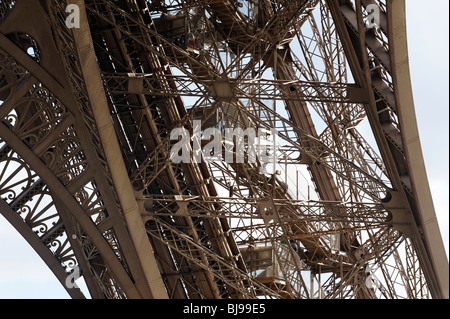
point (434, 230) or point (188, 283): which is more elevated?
point (188, 283)

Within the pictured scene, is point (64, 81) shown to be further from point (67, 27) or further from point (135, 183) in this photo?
point (135, 183)

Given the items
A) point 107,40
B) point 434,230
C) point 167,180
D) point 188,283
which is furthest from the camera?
point 188,283

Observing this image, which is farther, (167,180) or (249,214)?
(167,180)

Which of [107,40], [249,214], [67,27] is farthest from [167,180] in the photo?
[67,27]

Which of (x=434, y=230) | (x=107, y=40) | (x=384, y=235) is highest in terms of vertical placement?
(x=107, y=40)

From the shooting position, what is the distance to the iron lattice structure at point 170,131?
11.6 metres

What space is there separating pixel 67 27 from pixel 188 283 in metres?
6.50

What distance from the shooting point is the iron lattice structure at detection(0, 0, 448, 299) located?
11.6m

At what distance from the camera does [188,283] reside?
16250 millimetres

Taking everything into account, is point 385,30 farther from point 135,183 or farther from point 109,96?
point 135,183

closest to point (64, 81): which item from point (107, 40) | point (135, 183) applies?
point (107, 40)

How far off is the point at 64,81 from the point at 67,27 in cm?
139

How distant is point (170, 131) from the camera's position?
1380 cm

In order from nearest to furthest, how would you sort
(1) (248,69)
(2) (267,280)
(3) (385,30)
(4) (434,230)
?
(3) (385,30)
(4) (434,230)
(1) (248,69)
(2) (267,280)
